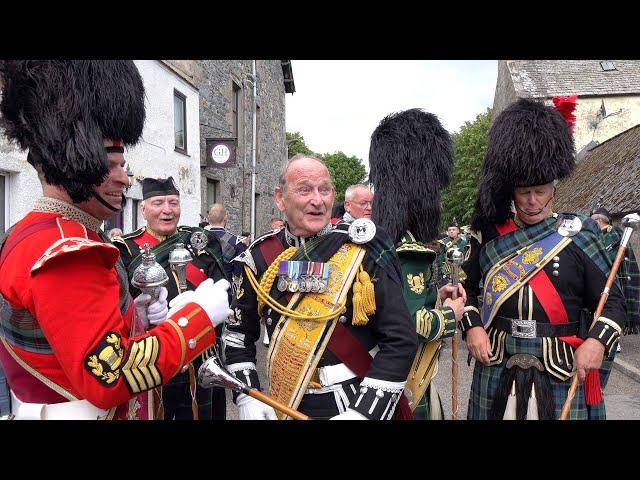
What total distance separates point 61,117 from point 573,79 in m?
27.0

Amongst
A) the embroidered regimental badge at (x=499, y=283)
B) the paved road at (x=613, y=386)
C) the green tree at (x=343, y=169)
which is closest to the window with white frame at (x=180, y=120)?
the paved road at (x=613, y=386)

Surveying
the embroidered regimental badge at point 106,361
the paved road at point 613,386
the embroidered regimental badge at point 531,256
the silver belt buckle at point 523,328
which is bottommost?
the paved road at point 613,386

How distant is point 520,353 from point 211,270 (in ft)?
8.32

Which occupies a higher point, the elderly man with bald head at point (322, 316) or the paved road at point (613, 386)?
the elderly man with bald head at point (322, 316)

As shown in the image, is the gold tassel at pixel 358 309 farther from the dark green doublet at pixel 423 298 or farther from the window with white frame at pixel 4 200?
the window with white frame at pixel 4 200

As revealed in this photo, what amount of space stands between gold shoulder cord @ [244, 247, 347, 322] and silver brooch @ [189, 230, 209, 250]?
1948 mm

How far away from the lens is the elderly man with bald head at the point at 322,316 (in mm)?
2227

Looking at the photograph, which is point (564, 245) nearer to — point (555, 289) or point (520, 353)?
point (555, 289)

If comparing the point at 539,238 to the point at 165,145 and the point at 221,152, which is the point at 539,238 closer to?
the point at 165,145

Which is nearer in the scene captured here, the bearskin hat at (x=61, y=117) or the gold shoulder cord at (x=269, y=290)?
the bearskin hat at (x=61, y=117)

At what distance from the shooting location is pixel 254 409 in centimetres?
225

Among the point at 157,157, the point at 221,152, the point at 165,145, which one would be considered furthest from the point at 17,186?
the point at 221,152

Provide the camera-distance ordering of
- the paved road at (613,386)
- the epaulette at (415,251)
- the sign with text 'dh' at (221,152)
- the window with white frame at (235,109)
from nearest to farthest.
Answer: the epaulette at (415,251) < the paved road at (613,386) < the sign with text 'dh' at (221,152) < the window with white frame at (235,109)
